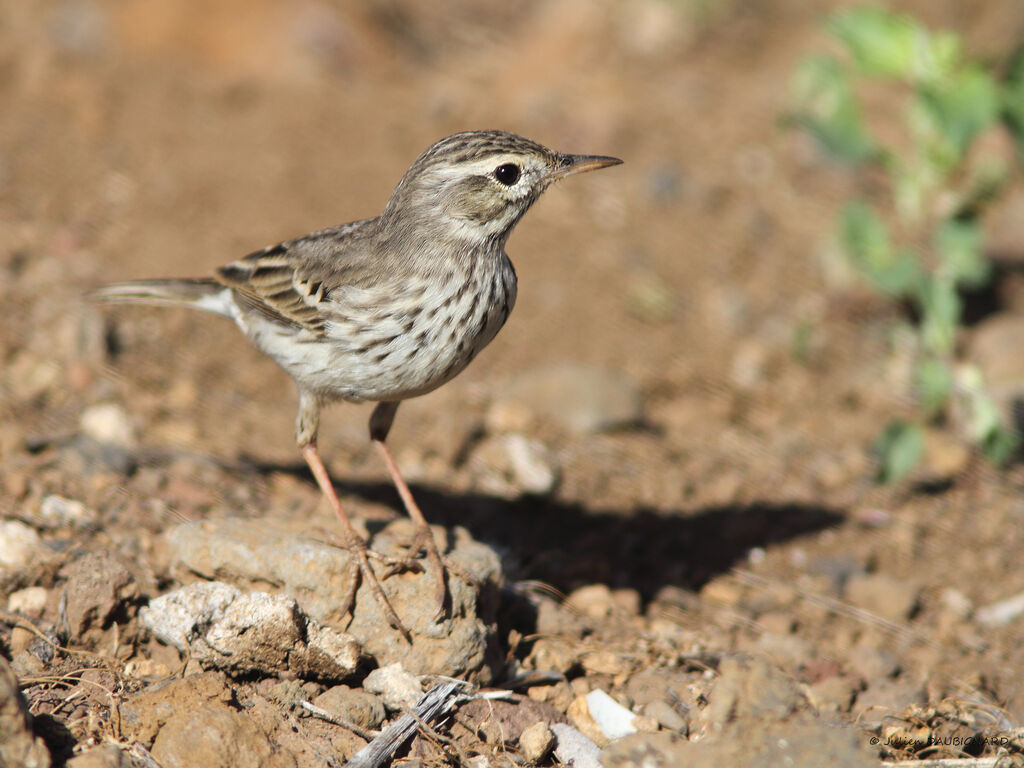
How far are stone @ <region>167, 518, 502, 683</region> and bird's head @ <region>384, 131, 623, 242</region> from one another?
→ 1.57 meters

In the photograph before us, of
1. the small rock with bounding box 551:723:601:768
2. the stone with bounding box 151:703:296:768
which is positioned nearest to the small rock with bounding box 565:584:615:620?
the small rock with bounding box 551:723:601:768

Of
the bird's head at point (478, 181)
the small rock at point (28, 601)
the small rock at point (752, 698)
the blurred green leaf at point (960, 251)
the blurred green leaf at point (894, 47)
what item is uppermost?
the blurred green leaf at point (894, 47)

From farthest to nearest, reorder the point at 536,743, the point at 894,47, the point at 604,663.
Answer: the point at 894,47 < the point at 604,663 < the point at 536,743

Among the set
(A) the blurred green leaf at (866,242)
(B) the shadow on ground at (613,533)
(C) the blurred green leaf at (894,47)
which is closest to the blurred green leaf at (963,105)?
(C) the blurred green leaf at (894,47)

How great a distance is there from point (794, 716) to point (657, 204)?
601 centimetres

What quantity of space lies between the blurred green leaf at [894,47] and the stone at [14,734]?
19.9ft

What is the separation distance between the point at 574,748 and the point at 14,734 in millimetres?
1935

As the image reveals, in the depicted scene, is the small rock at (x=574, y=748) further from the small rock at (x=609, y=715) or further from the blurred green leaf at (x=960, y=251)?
the blurred green leaf at (x=960, y=251)

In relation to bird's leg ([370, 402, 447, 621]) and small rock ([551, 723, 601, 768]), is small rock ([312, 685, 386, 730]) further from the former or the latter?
small rock ([551, 723, 601, 768])

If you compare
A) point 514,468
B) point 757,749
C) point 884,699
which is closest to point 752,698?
point 757,749

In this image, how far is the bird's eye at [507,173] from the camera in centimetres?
491

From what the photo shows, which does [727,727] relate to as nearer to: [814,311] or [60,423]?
[60,423]

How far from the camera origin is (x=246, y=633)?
398cm

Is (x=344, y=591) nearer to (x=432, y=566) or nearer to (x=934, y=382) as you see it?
(x=432, y=566)
